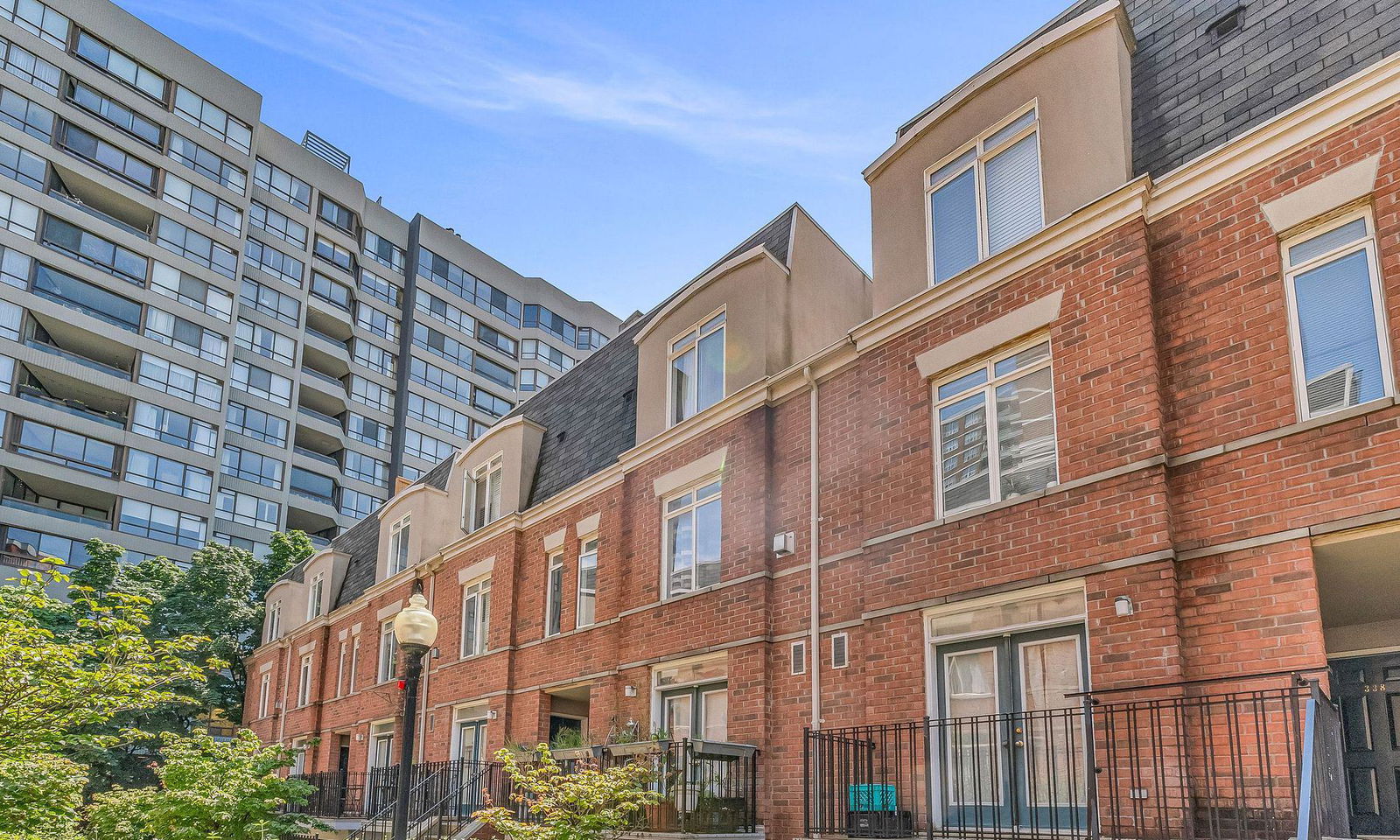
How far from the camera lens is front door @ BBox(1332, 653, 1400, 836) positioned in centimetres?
982

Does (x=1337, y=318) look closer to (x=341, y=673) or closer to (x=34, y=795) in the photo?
(x=34, y=795)

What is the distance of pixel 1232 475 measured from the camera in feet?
32.5

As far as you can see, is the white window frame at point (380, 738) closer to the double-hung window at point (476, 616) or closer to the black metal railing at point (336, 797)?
the black metal railing at point (336, 797)

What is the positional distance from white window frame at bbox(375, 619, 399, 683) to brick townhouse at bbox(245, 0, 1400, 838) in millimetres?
12293

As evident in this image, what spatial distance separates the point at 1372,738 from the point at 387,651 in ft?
79.7

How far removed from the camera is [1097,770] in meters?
9.70

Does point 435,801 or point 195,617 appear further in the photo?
point 195,617

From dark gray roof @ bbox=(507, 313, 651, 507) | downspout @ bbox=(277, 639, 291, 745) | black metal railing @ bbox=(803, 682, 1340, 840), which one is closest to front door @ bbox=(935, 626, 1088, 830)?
black metal railing @ bbox=(803, 682, 1340, 840)

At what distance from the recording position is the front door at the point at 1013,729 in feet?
34.0

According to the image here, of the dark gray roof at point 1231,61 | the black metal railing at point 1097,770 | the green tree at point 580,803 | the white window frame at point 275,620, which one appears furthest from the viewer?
the white window frame at point 275,620

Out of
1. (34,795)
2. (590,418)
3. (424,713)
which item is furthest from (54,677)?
(424,713)

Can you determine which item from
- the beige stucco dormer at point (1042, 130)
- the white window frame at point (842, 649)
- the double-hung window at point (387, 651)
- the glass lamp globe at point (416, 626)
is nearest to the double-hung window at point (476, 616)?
the double-hung window at point (387, 651)

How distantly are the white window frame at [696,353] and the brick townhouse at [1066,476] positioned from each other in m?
0.10

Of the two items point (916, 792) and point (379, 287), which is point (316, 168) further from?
point (916, 792)
